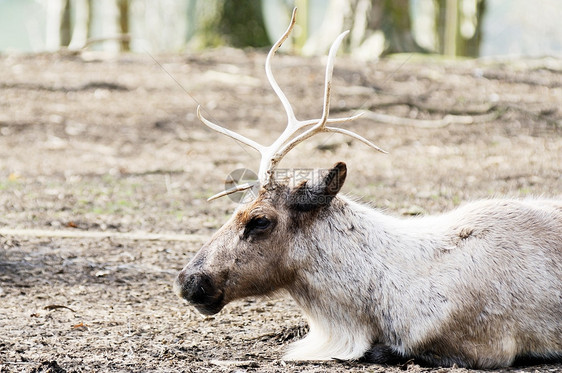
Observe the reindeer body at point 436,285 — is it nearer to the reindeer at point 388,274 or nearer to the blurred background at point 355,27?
the reindeer at point 388,274

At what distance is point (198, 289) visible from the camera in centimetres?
479

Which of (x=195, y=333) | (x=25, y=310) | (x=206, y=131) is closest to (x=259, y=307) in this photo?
(x=195, y=333)

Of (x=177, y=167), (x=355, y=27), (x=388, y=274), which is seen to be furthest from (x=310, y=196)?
(x=355, y=27)

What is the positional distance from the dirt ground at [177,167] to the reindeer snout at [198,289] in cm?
32

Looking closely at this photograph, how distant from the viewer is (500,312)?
460 centimetres

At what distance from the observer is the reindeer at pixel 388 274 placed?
4594mm

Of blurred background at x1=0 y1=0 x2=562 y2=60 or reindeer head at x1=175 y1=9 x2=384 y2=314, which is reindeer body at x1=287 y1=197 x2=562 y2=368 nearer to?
reindeer head at x1=175 y1=9 x2=384 y2=314

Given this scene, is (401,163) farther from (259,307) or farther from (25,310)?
(25,310)

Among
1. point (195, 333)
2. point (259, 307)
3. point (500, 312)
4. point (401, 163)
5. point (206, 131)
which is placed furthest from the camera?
point (206, 131)

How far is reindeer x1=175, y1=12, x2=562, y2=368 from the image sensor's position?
4594 millimetres

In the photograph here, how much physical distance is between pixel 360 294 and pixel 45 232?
380 cm

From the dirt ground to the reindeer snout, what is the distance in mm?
323

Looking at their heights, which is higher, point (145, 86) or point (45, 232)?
point (145, 86)

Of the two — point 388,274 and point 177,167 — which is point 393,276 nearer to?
point 388,274
